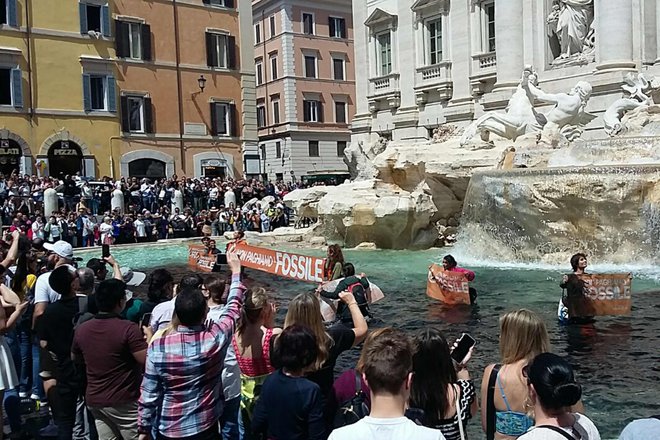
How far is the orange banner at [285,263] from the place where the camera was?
10750mm

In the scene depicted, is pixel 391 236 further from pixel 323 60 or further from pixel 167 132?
pixel 323 60

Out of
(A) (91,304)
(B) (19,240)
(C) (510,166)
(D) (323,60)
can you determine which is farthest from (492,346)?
(D) (323,60)

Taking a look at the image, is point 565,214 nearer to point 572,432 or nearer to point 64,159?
point 572,432

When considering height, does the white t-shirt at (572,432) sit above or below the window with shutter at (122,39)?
below

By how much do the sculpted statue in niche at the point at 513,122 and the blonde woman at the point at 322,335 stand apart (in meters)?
17.1

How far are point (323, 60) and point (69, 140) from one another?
77.1ft

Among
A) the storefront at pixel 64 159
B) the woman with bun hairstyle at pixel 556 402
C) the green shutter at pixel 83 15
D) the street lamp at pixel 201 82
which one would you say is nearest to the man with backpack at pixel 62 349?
the woman with bun hairstyle at pixel 556 402

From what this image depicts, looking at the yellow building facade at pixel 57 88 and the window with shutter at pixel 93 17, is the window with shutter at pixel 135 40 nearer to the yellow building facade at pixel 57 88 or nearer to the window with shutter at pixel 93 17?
the yellow building facade at pixel 57 88

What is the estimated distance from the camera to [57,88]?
97.5ft

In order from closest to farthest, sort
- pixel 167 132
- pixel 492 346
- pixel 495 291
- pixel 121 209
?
pixel 492 346 → pixel 495 291 → pixel 121 209 → pixel 167 132

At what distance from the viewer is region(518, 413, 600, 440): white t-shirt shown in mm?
2711

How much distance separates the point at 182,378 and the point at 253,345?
636 millimetres

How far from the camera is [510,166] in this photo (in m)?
17.5

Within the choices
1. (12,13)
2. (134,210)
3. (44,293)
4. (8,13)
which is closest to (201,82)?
(12,13)
